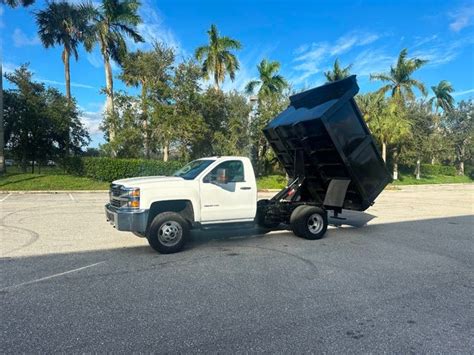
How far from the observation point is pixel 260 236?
8578mm

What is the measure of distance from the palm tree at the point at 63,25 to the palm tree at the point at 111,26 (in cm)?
111

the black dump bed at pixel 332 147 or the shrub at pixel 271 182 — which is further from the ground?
the black dump bed at pixel 332 147

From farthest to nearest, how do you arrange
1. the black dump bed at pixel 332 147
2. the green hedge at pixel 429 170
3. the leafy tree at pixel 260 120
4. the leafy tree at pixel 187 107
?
the green hedge at pixel 429 170 < the leafy tree at pixel 260 120 < the leafy tree at pixel 187 107 < the black dump bed at pixel 332 147

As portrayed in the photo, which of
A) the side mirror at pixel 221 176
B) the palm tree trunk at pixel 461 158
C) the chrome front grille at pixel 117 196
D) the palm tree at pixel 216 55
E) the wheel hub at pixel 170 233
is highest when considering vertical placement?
the palm tree at pixel 216 55

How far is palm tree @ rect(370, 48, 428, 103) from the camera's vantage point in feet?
129

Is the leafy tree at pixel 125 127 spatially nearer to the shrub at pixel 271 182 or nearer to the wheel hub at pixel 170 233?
the shrub at pixel 271 182

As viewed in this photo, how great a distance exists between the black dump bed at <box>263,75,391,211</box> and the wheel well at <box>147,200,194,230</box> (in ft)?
10.1

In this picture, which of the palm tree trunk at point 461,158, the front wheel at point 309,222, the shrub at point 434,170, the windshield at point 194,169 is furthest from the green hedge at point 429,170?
the windshield at point 194,169

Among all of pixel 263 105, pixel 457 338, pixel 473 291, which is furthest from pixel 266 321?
pixel 263 105

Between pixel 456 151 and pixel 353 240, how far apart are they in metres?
53.5

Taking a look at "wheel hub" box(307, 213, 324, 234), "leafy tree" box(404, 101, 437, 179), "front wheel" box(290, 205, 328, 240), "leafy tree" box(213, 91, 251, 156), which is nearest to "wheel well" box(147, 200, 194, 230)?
"front wheel" box(290, 205, 328, 240)

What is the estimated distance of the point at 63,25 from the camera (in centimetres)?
2934

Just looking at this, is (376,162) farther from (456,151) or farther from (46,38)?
(456,151)

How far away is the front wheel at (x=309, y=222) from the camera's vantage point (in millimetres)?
8164
